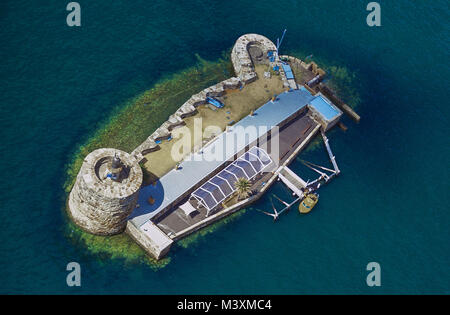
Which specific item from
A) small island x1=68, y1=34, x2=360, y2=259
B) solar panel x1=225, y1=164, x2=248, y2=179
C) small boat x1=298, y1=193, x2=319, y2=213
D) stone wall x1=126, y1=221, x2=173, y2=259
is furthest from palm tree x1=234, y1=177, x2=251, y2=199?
stone wall x1=126, y1=221, x2=173, y2=259

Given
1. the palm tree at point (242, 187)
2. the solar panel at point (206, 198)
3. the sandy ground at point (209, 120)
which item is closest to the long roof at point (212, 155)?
the sandy ground at point (209, 120)

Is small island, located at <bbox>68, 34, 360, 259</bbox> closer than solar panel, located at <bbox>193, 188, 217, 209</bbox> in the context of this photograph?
Yes

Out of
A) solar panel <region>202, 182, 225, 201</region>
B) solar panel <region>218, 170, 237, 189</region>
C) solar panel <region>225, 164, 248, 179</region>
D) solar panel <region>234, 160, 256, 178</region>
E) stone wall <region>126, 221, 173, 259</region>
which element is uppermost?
solar panel <region>234, 160, 256, 178</region>

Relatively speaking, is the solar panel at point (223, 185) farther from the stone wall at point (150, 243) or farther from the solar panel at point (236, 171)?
the stone wall at point (150, 243)

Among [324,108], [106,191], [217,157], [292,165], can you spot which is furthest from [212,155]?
[324,108]

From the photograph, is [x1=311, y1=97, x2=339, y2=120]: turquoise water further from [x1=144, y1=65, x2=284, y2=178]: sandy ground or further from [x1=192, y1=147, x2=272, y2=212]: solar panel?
[x1=192, y1=147, x2=272, y2=212]: solar panel

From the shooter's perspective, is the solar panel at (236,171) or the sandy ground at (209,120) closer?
the sandy ground at (209,120)
